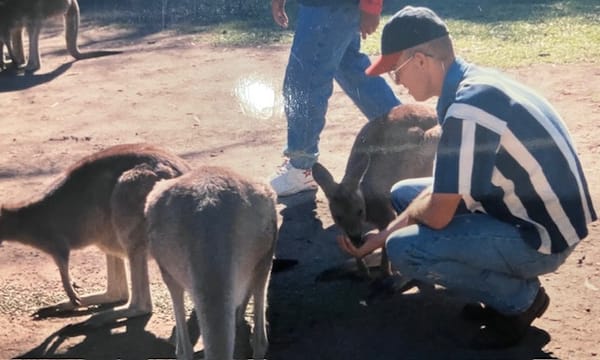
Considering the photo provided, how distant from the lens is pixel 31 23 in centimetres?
830

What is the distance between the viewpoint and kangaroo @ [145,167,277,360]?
2885 millimetres

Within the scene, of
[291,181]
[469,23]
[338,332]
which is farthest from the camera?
[469,23]

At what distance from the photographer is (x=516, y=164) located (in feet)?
10.3

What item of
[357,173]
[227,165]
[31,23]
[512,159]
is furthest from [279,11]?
→ [31,23]

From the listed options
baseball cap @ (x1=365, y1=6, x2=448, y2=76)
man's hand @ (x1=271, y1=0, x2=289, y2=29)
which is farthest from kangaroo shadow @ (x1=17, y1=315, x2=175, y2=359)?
man's hand @ (x1=271, y1=0, x2=289, y2=29)

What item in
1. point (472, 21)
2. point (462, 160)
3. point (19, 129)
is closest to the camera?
point (462, 160)

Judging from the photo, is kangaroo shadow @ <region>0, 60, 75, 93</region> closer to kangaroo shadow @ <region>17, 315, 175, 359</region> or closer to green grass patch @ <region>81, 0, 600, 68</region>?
green grass patch @ <region>81, 0, 600, 68</region>

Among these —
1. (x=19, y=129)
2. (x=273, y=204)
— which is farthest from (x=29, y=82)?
(x=273, y=204)

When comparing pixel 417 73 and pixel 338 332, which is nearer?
pixel 417 73

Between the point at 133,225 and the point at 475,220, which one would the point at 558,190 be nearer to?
the point at 475,220

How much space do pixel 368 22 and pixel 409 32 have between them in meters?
1.47

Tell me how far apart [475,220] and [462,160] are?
361 millimetres

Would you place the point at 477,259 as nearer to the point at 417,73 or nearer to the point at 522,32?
the point at 417,73

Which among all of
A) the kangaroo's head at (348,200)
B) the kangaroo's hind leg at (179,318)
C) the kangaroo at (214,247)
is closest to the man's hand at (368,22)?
the kangaroo's head at (348,200)
